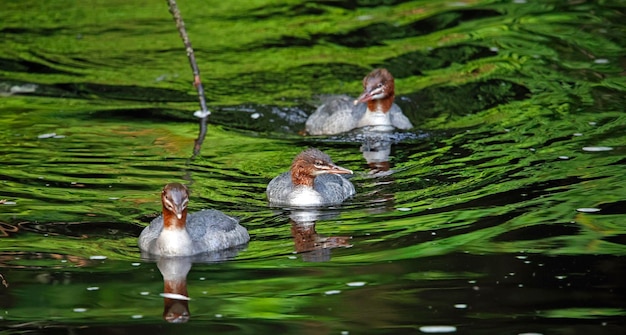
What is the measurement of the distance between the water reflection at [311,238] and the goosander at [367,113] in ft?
12.6

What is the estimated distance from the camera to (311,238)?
10.9 meters

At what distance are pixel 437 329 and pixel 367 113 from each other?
7887 mm

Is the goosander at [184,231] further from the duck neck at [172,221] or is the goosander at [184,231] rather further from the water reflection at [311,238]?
the water reflection at [311,238]

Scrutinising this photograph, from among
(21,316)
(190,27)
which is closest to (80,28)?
(190,27)

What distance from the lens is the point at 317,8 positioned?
22500mm

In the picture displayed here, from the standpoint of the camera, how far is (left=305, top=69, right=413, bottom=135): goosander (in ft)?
51.5

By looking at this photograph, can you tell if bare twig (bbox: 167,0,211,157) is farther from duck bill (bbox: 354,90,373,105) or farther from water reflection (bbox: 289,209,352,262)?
water reflection (bbox: 289,209,352,262)

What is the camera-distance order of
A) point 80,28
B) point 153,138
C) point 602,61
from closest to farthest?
point 153,138 → point 602,61 → point 80,28

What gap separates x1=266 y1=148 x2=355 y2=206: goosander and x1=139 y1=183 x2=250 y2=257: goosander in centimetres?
139

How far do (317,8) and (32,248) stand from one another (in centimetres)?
1283

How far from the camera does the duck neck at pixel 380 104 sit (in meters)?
15.8

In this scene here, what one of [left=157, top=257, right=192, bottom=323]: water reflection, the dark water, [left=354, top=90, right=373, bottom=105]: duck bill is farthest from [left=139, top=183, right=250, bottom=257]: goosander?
[left=354, top=90, right=373, bottom=105]: duck bill

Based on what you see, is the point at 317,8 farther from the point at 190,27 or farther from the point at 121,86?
the point at 121,86

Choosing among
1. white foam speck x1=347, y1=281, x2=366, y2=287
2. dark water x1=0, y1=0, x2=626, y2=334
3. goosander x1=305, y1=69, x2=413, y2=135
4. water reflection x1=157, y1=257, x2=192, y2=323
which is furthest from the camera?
goosander x1=305, y1=69, x2=413, y2=135
